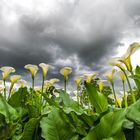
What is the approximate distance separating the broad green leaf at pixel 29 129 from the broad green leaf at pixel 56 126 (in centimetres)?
14

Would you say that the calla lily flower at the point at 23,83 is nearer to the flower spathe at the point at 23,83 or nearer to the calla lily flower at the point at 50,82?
the flower spathe at the point at 23,83

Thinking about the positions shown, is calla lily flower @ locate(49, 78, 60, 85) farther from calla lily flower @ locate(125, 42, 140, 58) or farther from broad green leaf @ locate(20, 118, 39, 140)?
calla lily flower @ locate(125, 42, 140, 58)

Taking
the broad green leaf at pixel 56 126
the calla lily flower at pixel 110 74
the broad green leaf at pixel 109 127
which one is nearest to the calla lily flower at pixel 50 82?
the calla lily flower at pixel 110 74

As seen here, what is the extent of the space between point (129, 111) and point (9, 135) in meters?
1.16

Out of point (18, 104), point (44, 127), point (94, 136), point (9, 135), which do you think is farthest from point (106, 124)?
point (18, 104)

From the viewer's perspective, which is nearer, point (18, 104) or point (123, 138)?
point (123, 138)

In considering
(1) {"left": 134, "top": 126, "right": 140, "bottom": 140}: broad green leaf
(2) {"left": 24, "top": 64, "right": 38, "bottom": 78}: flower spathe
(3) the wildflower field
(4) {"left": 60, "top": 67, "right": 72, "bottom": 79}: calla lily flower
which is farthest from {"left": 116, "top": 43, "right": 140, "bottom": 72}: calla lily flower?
(2) {"left": 24, "top": 64, "right": 38, "bottom": 78}: flower spathe

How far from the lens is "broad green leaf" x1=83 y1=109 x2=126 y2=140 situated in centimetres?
212

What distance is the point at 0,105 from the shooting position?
2.73 metres

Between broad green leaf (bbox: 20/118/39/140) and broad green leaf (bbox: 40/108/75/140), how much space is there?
14cm

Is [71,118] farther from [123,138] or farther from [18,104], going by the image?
[18,104]

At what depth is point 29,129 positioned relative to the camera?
2551mm

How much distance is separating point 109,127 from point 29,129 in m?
0.71

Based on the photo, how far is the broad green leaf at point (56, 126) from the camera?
2.39 metres
